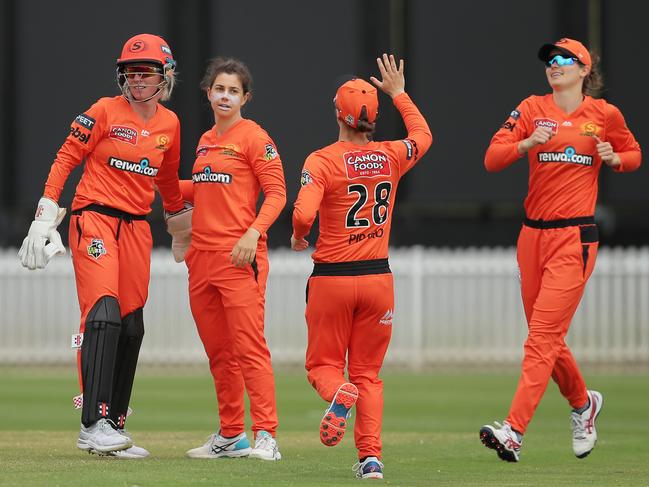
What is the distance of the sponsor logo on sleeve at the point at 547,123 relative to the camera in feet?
30.3

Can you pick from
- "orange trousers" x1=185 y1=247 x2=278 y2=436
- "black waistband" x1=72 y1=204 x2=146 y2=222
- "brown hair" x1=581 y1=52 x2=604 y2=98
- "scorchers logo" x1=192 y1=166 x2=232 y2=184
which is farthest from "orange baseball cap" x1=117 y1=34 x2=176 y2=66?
"brown hair" x1=581 y1=52 x2=604 y2=98

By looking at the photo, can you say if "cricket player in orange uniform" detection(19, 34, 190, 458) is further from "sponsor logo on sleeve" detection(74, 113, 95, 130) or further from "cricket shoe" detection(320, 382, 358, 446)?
"cricket shoe" detection(320, 382, 358, 446)

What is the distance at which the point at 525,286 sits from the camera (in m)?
9.33

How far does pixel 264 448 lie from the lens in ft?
28.5

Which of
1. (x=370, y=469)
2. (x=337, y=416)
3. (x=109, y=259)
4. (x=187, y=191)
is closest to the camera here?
(x=337, y=416)

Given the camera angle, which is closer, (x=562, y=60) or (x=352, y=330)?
(x=352, y=330)

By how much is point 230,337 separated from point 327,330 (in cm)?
85

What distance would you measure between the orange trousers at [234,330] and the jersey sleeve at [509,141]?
150 cm

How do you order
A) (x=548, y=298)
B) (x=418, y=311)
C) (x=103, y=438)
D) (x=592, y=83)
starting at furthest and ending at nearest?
1. (x=418, y=311)
2. (x=592, y=83)
3. (x=548, y=298)
4. (x=103, y=438)

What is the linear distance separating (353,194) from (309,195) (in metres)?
0.29

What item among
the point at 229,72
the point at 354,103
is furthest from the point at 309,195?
the point at 229,72

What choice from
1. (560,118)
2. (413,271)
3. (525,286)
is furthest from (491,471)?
(413,271)

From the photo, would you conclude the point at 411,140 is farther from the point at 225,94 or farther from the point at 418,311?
the point at 418,311

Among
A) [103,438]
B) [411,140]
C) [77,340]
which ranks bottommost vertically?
[103,438]
